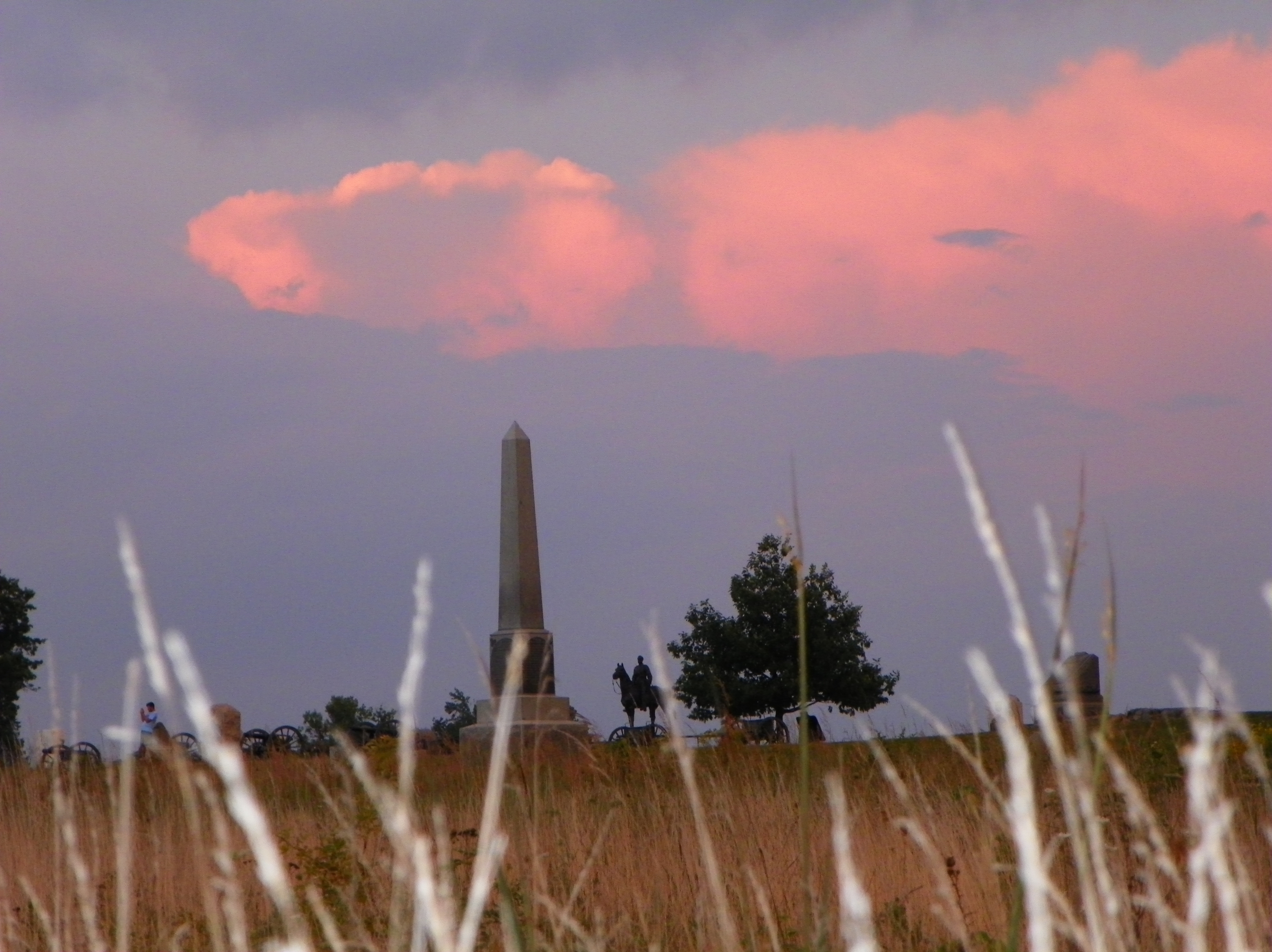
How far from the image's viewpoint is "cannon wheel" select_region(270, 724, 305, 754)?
53.4 ft

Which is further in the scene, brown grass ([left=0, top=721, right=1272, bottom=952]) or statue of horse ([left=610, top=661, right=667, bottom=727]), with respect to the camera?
statue of horse ([left=610, top=661, right=667, bottom=727])

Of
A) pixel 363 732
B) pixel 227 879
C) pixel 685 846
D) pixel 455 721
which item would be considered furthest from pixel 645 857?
pixel 455 721

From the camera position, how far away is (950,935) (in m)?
4.39

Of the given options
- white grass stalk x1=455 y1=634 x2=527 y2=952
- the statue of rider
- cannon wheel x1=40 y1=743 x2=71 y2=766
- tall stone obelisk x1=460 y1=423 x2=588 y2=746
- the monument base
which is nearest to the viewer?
white grass stalk x1=455 y1=634 x2=527 y2=952

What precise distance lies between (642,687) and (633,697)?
446 mm

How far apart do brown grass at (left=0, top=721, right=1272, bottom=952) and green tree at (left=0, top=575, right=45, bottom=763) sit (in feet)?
100

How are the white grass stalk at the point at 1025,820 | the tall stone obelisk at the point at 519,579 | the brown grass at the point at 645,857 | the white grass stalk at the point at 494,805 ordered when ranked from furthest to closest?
the tall stone obelisk at the point at 519,579 < the brown grass at the point at 645,857 < the white grass stalk at the point at 494,805 < the white grass stalk at the point at 1025,820

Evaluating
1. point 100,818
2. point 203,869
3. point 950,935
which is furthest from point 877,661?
point 203,869

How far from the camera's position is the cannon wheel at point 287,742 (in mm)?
16281

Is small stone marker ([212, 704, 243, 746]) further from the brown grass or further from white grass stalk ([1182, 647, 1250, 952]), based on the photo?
white grass stalk ([1182, 647, 1250, 952])

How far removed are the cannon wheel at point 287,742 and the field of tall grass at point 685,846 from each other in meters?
3.83

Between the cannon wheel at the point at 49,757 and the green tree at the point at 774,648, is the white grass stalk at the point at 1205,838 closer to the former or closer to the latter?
the cannon wheel at the point at 49,757

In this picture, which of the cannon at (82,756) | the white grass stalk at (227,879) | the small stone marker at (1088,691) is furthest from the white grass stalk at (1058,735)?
the small stone marker at (1088,691)

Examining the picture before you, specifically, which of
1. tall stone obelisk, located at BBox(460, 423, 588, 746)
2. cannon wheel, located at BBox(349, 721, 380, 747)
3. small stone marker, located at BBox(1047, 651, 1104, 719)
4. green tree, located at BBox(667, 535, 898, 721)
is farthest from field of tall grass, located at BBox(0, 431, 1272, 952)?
green tree, located at BBox(667, 535, 898, 721)
